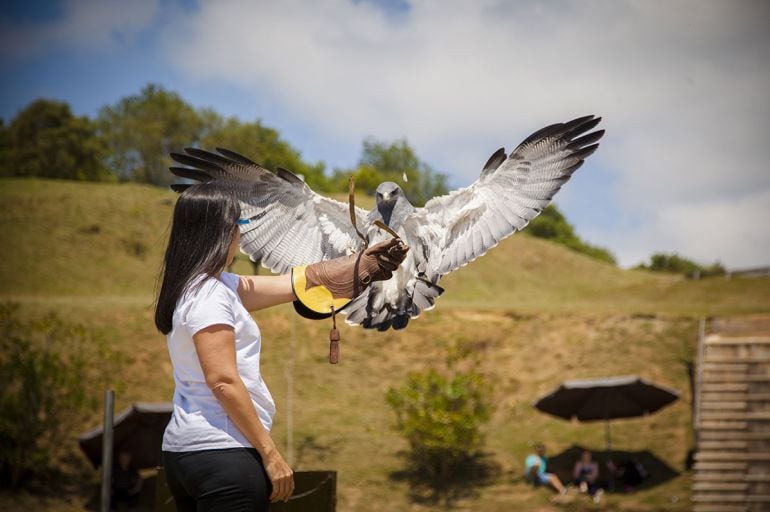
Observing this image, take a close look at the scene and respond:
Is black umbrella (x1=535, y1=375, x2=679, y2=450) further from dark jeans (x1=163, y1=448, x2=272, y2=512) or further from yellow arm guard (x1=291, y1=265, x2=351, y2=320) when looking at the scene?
dark jeans (x1=163, y1=448, x2=272, y2=512)

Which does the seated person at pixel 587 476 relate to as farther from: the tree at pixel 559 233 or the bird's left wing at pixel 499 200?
the tree at pixel 559 233

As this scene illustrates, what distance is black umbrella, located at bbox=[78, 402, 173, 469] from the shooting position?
12.4 meters

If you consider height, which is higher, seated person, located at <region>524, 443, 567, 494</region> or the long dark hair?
the long dark hair

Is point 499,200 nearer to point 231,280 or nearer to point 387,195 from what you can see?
point 387,195

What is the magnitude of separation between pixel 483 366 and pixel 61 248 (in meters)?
16.1

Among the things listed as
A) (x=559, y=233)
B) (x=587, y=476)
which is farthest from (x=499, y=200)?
(x=559, y=233)

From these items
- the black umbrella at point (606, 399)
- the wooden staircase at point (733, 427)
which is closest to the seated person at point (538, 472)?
Result: the black umbrella at point (606, 399)

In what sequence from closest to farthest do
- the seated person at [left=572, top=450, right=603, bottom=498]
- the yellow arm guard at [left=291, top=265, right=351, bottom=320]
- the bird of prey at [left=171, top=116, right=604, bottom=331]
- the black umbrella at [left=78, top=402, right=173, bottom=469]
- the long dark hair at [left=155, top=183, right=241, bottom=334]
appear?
the long dark hair at [left=155, top=183, right=241, bottom=334] < the yellow arm guard at [left=291, top=265, right=351, bottom=320] < the bird of prey at [left=171, top=116, right=604, bottom=331] < the black umbrella at [left=78, top=402, right=173, bottom=469] < the seated person at [left=572, top=450, right=603, bottom=498]

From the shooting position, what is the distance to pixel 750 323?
57.6 ft

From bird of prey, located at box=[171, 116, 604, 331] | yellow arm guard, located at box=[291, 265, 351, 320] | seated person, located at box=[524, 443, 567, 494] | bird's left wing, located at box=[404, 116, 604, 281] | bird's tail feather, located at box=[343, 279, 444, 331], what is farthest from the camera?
seated person, located at box=[524, 443, 567, 494]

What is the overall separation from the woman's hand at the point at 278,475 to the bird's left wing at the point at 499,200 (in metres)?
1.97

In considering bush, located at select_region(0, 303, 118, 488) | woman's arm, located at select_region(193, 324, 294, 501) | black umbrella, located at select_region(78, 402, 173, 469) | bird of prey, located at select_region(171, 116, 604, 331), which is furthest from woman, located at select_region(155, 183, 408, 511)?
bush, located at select_region(0, 303, 118, 488)

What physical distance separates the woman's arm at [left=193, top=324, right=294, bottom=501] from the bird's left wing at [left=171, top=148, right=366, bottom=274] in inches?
75.0

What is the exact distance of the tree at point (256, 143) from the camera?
4397 cm
